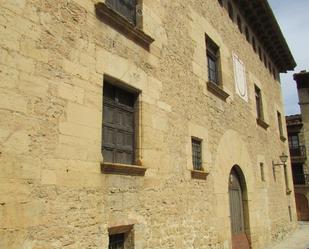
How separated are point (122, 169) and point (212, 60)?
5270 millimetres

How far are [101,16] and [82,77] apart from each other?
111 centimetres

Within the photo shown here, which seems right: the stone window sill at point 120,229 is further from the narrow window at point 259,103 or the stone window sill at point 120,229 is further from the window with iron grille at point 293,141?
the window with iron grille at point 293,141

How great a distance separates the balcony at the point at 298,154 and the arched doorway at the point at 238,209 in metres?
17.6

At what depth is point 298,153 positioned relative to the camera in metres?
26.0

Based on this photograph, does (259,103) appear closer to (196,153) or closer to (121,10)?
(196,153)

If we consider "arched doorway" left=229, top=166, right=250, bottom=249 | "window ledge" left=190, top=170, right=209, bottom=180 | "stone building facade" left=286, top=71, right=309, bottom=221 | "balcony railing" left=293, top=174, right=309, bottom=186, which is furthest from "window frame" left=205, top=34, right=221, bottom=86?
"balcony railing" left=293, top=174, right=309, bottom=186

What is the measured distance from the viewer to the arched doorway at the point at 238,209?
8.97 meters

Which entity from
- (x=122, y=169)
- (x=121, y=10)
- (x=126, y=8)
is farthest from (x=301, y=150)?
(x=122, y=169)

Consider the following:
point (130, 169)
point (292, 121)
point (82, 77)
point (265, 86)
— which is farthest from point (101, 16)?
point (292, 121)

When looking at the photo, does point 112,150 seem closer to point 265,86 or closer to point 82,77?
point 82,77

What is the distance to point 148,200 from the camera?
5508 millimetres

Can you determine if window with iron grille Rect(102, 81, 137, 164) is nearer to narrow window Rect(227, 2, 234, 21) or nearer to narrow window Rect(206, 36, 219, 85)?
narrow window Rect(206, 36, 219, 85)

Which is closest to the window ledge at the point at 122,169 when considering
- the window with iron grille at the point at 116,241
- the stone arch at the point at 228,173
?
the window with iron grille at the point at 116,241

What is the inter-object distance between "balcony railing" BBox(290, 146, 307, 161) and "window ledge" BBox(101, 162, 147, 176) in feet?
75.0
